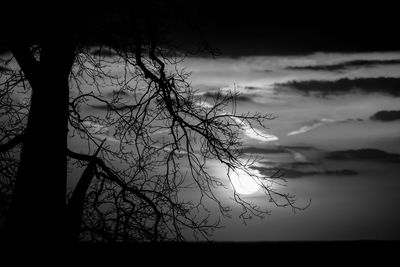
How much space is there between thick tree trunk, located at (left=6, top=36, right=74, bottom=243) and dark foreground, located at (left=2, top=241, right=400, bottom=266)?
0.22 metres

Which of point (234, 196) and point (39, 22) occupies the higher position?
point (39, 22)

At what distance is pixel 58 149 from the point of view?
19.6ft

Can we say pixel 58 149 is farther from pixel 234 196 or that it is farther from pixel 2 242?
pixel 234 196

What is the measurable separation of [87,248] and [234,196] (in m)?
2.53

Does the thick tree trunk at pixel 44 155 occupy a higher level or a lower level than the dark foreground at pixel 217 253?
higher

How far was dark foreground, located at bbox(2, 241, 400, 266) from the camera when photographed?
559 cm

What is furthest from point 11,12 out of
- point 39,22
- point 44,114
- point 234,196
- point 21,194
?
point 234,196

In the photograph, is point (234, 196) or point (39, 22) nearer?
point (39, 22)

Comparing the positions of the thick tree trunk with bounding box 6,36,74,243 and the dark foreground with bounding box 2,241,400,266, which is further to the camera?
the thick tree trunk with bounding box 6,36,74,243

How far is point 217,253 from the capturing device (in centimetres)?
584

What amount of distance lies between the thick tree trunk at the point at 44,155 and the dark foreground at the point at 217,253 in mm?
224

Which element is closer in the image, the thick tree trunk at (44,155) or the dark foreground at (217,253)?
the dark foreground at (217,253)

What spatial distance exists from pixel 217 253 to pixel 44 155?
255 centimetres

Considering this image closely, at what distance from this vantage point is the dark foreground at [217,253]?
559 cm
